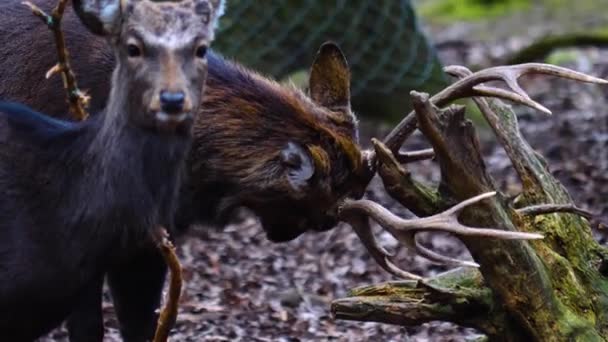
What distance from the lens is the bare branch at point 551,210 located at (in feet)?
18.9

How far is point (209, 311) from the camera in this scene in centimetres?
785

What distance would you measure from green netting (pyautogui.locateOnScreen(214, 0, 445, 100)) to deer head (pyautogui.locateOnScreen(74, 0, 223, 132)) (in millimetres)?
6511

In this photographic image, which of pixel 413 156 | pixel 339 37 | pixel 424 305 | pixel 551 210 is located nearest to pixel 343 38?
pixel 339 37

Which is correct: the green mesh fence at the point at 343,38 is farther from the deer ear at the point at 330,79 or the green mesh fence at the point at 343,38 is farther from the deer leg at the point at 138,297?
the deer leg at the point at 138,297

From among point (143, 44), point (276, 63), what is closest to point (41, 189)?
point (143, 44)

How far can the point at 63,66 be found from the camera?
5.89m

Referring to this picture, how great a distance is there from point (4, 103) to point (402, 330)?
9.27 feet

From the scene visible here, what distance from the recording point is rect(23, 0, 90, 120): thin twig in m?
5.72

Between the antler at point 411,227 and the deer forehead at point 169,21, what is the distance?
43.8 inches

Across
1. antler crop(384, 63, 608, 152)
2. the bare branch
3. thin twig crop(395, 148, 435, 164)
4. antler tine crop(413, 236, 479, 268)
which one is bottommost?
antler tine crop(413, 236, 479, 268)

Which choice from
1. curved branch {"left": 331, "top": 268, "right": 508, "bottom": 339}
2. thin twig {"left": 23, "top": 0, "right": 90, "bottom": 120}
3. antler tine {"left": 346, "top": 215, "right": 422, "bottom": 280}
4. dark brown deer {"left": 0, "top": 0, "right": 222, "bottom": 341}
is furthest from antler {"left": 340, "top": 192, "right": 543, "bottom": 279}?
thin twig {"left": 23, "top": 0, "right": 90, "bottom": 120}

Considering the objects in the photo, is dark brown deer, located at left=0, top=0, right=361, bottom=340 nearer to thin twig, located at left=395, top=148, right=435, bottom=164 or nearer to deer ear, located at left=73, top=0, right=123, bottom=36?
thin twig, located at left=395, top=148, right=435, bottom=164

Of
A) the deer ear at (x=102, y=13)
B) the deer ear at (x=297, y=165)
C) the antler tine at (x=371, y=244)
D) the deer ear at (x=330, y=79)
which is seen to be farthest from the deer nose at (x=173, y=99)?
the deer ear at (x=330, y=79)

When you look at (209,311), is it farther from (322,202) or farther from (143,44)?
(143,44)
